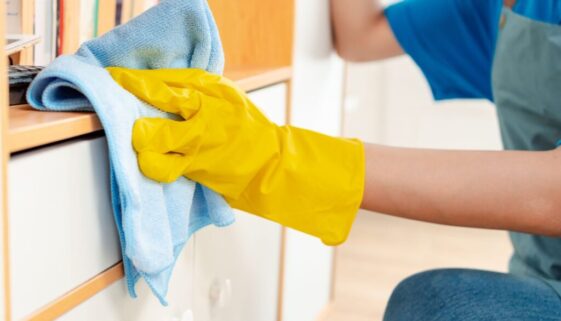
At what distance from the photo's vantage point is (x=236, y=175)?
808 mm

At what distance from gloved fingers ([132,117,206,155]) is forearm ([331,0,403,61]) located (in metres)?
0.72

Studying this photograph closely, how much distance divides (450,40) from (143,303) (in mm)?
828

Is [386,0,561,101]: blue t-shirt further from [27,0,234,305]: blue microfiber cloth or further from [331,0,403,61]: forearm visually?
[27,0,234,305]: blue microfiber cloth

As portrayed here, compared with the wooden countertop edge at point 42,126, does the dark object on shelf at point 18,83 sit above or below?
above

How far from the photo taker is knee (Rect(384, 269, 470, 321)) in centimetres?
102

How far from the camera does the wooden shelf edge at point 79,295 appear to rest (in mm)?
670

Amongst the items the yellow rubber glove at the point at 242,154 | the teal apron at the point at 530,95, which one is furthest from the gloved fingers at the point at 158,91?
the teal apron at the point at 530,95

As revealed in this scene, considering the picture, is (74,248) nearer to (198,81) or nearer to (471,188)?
(198,81)

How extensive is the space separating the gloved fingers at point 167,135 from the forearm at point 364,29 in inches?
28.3

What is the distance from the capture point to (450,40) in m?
1.41

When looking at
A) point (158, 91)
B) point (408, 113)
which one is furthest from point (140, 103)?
point (408, 113)

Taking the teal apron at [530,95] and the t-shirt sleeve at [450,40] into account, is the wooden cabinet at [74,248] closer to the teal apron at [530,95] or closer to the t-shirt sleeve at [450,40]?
the teal apron at [530,95]

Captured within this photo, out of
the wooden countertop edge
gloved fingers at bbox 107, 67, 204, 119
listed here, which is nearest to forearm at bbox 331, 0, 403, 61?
gloved fingers at bbox 107, 67, 204, 119

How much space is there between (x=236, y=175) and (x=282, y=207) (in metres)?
0.07
